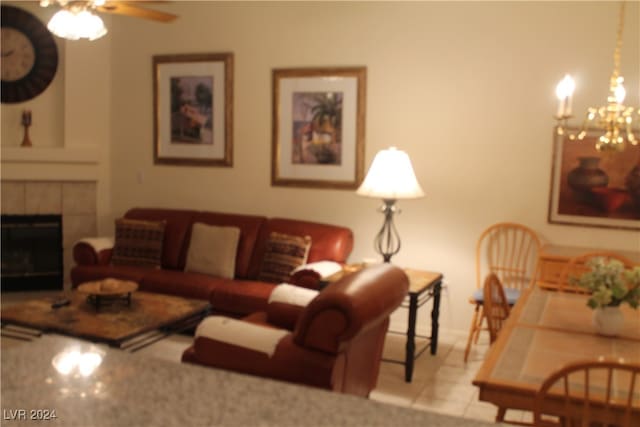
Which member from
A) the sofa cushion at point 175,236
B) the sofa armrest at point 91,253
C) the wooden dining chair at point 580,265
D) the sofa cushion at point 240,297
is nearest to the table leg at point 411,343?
the wooden dining chair at point 580,265

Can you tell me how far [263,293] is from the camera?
4758 mm

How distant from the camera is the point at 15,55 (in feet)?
19.8

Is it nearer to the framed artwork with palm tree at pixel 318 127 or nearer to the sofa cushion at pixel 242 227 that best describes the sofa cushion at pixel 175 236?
the sofa cushion at pixel 242 227

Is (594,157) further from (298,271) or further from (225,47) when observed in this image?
(225,47)

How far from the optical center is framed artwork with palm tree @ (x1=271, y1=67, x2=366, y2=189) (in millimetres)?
5250

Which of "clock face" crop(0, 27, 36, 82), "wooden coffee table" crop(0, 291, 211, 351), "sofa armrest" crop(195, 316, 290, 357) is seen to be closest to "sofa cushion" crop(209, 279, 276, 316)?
"wooden coffee table" crop(0, 291, 211, 351)

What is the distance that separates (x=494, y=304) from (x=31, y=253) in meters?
4.65

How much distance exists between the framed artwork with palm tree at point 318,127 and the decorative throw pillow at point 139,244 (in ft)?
3.67

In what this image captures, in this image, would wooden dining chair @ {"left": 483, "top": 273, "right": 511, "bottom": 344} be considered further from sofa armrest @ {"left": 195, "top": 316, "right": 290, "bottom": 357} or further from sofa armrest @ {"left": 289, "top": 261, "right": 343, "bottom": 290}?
sofa armrest @ {"left": 289, "top": 261, "right": 343, "bottom": 290}

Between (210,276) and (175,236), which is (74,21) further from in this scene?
(175,236)

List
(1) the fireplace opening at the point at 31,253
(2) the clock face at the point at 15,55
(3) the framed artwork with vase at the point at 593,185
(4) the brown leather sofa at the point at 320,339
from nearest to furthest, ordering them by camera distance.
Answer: (4) the brown leather sofa at the point at 320,339
(3) the framed artwork with vase at the point at 593,185
(2) the clock face at the point at 15,55
(1) the fireplace opening at the point at 31,253

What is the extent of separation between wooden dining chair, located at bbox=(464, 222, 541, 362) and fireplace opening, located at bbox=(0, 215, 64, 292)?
400 centimetres

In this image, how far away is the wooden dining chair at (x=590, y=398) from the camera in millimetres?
2029

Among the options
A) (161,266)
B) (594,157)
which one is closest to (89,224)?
(161,266)
